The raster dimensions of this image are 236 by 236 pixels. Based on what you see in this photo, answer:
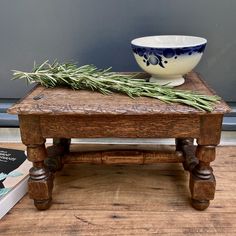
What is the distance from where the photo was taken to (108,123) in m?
0.47

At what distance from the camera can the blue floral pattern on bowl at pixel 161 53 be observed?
1.60 ft

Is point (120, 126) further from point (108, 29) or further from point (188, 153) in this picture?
point (108, 29)

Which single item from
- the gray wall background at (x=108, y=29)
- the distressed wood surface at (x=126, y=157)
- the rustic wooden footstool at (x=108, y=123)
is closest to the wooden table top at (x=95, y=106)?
the rustic wooden footstool at (x=108, y=123)

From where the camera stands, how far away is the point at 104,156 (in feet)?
1.85

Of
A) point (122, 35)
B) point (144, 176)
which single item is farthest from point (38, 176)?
point (122, 35)

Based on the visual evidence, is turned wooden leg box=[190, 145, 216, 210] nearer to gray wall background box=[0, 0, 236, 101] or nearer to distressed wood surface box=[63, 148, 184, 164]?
distressed wood surface box=[63, 148, 184, 164]

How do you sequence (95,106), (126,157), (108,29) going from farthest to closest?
(108,29) < (126,157) < (95,106)

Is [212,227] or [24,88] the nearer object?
[212,227]

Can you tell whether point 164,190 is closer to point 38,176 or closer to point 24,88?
point 38,176

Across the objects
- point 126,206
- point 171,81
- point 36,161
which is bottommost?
point 126,206

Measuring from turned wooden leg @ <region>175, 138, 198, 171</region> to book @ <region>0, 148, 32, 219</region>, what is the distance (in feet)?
1.01

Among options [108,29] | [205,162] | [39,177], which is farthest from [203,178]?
[108,29]

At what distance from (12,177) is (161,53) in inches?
14.1

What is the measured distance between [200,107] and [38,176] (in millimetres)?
281
